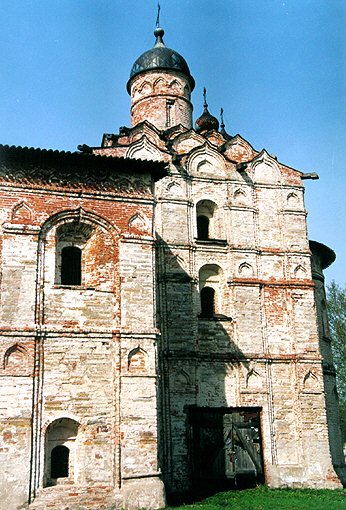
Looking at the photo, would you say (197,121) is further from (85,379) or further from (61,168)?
(85,379)

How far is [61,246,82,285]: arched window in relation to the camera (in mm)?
10898

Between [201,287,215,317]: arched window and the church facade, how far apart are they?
5 cm

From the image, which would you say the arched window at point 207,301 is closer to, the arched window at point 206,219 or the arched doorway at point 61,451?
the arched window at point 206,219

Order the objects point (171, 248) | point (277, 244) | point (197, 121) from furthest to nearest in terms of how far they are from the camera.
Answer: point (197, 121) → point (277, 244) → point (171, 248)

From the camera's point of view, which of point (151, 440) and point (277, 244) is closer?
point (151, 440)

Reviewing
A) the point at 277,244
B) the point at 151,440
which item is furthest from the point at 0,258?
the point at 277,244

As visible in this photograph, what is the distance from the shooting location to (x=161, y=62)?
19891 mm

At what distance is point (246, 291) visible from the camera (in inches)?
569

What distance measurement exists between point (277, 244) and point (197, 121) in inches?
288

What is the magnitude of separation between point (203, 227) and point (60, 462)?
24.6 ft

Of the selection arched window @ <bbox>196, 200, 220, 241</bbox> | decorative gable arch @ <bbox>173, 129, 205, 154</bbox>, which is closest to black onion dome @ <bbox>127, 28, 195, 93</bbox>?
decorative gable arch @ <bbox>173, 129, 205, 154</bbox>

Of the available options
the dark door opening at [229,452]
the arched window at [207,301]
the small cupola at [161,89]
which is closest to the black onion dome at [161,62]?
the small cupola at [161,89]

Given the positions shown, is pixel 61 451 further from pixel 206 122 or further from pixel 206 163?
pixel 206 122

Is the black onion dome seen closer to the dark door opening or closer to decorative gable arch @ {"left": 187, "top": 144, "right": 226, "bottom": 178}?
decorative gable arch @ {"left": 187, "top": 144, "right": 226, "bottom": 178}
